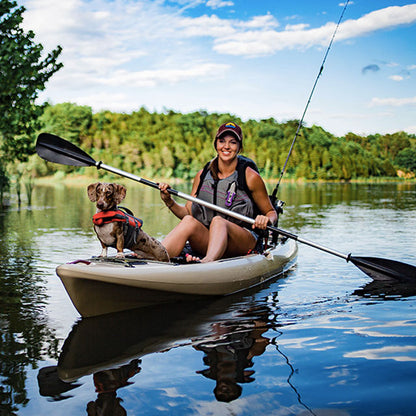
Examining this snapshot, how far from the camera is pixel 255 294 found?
5348mm

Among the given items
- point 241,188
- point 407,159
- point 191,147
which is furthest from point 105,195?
point 407,159

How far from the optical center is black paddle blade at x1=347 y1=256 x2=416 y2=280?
18.5 ft

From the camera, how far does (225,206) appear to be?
5.44 m

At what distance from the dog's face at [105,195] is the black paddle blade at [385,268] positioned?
2.89 metres

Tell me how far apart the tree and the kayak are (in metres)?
9.99

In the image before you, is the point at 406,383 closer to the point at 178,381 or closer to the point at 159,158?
the point at 178,381

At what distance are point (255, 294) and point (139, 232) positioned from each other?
1.62 m

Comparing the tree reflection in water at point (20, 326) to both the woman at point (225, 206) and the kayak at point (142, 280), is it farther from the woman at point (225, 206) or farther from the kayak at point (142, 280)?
the woman at point (225, 206)

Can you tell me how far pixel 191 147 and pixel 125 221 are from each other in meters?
75.7

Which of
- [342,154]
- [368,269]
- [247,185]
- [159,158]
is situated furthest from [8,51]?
[342,154]

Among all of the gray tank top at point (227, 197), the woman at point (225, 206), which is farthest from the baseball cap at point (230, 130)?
the gray tank top at point (227, 197)

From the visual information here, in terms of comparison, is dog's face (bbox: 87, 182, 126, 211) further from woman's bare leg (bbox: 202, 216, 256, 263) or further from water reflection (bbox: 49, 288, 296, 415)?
woman's bare leg (bbox: 202, 216, 256, 263)

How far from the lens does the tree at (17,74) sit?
12859 millimetres

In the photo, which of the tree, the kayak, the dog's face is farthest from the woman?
the tree
